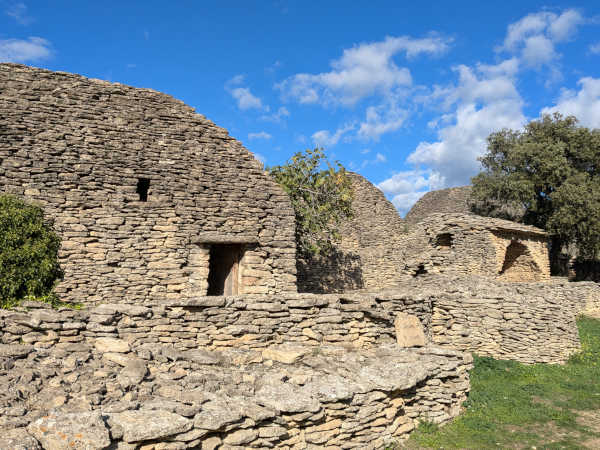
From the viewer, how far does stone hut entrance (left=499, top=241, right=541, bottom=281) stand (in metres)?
19.3

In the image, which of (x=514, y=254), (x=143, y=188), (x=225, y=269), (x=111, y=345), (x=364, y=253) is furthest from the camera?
(x=514, y=254)

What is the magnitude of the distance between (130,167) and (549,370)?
1109 centimetres

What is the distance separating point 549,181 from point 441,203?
394 inches

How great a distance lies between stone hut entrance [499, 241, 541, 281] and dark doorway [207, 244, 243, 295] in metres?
13.4

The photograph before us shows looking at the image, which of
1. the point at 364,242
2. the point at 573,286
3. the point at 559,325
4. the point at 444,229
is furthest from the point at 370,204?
the point at 559,325

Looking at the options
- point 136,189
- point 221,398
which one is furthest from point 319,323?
point 136,189

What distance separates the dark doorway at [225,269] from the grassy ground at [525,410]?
6.46m

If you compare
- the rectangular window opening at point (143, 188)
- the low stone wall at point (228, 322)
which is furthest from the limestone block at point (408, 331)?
the rectangular window opening at point (143, 188)

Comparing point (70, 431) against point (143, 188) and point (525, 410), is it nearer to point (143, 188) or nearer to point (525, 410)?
point (525, 410)

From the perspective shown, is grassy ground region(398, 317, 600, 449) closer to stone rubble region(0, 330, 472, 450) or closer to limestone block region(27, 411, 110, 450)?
stone rubble region(0, 330, 472, 450)

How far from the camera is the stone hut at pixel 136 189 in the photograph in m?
9.90

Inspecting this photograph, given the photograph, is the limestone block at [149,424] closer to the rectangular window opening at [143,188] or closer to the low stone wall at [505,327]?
the low stone wall at [505,327]

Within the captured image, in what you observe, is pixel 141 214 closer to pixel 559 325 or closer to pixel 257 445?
pixel 257 445

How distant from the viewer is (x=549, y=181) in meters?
22.5
